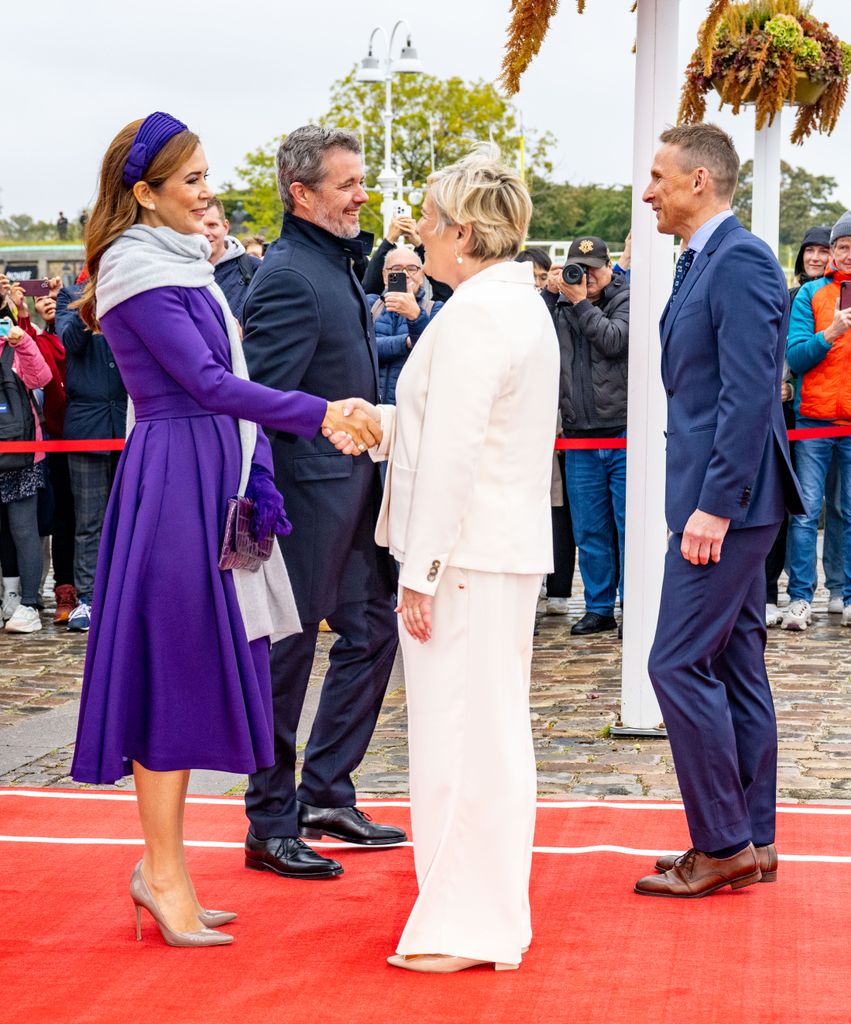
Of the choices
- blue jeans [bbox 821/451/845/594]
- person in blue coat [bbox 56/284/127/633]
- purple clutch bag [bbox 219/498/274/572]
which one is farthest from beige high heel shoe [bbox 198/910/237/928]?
blue jeans [bbox 821/451/845/594]

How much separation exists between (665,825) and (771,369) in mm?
1834

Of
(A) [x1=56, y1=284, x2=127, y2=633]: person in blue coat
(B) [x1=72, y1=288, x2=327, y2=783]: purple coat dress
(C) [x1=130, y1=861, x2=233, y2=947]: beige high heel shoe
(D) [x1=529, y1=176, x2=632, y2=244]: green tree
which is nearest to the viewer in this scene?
(B) [x1=72, y1=288, x2=327, y2=783]: purple coat dress

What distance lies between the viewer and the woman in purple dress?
4188 millimetres

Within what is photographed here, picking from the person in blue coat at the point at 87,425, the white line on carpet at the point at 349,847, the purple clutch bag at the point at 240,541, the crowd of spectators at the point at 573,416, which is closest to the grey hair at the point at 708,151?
the purple clutch bag at the point at 240,541

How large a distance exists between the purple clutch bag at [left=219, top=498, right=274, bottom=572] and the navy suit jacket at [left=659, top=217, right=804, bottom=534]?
1.34 metres

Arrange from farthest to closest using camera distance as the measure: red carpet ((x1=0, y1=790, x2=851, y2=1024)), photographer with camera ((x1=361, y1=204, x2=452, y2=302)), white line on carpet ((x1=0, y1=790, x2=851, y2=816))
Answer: photographer with camera ((x1=361, y1=204, x2=452, y2=302)), white line on carpet ((x1=0, y1=790, x2=851, y2=816)), red carpet ((x1=0, y1=790, x2=851, y2=1024))

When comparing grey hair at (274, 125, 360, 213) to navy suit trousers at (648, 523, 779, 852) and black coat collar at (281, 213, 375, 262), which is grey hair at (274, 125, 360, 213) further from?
navy suit trousers at (648, 523, 779, 852)

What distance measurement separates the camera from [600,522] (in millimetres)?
10320

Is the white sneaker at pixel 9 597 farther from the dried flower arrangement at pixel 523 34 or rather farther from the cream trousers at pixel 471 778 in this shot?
the cream trousers at pixel 471 778

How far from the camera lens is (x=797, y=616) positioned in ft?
Result: 33.5

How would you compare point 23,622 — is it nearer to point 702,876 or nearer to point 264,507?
point 264,507

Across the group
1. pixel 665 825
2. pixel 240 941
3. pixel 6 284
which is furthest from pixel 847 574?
pixel 240 941

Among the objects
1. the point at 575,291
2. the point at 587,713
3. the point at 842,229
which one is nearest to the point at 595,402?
the point at 575,291

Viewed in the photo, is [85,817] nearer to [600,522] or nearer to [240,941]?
[240,941]
